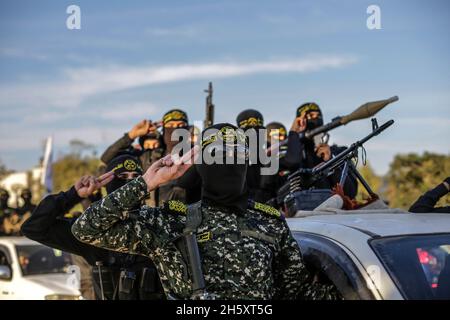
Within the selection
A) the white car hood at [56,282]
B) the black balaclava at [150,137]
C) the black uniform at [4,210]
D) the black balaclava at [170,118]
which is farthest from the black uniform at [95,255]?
the black uniform at [4,210]

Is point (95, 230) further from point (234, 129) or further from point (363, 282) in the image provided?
point (363, 282)

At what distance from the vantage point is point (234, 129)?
3.50 metres

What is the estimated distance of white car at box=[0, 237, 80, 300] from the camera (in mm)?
8938

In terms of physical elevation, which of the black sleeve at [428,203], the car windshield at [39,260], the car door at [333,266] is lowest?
the car windshield at [39,260]

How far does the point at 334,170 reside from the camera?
17.1ft

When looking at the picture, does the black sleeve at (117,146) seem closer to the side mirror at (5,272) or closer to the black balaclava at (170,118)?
the black balaclava at (170,118)

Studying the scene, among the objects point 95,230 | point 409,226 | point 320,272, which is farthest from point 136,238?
point 409,226

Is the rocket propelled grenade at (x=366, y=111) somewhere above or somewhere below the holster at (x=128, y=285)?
above

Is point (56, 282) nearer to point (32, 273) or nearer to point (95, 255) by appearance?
point (32, 273)

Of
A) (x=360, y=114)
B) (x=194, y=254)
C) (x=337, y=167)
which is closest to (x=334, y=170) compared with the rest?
(x=337, y=167)

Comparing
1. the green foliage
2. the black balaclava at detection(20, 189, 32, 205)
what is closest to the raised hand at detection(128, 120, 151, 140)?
the black balaclava at detection(20, 189, 32, 205)

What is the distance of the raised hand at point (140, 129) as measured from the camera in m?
7.79

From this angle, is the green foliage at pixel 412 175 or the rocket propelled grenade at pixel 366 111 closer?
the rocket propelled grenade at pixel 366 111

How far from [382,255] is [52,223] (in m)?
2.10
